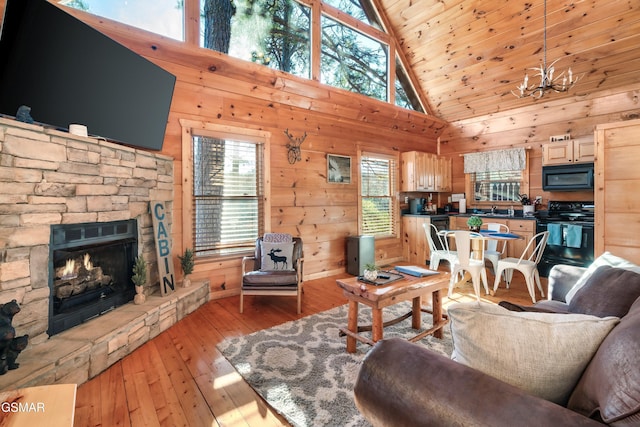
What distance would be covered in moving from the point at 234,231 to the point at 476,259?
325 cm

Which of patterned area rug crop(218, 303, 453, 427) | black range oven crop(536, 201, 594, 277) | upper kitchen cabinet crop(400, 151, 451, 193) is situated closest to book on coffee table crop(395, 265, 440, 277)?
patterned area rug crop(218, 303, 453, 427)

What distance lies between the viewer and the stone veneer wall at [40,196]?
6.23 ft

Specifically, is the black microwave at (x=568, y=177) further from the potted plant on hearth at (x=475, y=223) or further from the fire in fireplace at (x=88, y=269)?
the fire in fireplace at (x=88, y=269)

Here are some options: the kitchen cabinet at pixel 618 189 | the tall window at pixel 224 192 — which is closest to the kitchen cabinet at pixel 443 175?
the kitchen cabinet at pixel 618 189

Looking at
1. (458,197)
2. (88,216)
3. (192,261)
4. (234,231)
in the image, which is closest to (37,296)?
(88,216)

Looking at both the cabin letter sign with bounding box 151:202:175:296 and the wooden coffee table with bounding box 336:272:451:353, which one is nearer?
the wooden coffee table with bounding box 336:272:451:353

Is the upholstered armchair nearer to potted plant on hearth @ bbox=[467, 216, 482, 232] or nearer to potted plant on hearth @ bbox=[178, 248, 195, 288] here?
potted plant on hearth @ bbox=[178, 248, 195, 288]

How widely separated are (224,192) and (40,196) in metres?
1.92

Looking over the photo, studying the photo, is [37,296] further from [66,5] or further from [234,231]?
[66,5]

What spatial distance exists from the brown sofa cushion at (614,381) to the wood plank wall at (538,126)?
5.07 meters

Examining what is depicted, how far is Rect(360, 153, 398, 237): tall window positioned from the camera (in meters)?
5.40

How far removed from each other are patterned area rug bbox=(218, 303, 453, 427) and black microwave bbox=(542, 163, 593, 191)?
3439 millimetres

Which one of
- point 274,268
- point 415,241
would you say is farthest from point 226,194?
point 415,241

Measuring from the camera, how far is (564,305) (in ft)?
6.81
